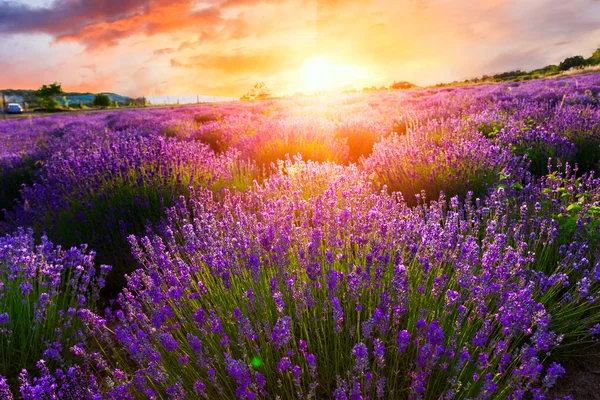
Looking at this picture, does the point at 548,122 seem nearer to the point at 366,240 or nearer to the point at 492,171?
the point at 492,171

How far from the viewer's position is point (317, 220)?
2.31 metres

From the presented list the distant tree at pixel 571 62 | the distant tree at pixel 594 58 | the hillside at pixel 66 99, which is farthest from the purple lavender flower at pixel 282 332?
the distant tree at pixel 571 62

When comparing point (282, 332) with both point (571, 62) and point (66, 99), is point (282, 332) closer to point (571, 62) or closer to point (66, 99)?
point (66, 99)

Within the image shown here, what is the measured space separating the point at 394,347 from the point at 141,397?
1187 mm

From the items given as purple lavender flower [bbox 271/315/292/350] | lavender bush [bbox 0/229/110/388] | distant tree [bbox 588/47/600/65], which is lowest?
lavender bush [bbox 0/229/110/388]

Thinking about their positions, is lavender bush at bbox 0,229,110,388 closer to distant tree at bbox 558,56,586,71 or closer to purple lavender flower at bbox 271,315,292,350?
purple lavender flower at bbox 271,315,292,350

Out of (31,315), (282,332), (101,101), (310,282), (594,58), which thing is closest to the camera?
(282,332)

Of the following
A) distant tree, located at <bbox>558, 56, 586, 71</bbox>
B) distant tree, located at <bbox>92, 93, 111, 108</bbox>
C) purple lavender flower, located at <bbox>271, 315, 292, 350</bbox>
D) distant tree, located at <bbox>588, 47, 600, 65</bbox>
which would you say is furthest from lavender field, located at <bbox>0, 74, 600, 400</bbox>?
distant tree, located at <bbox>558, 56, 586, 71</bbox>

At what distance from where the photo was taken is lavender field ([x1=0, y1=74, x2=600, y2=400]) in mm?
1602

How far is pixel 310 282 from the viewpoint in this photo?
206cm

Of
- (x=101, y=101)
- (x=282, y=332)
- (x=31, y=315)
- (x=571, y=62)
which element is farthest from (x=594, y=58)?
(x=31, y=315)

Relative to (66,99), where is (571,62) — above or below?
above

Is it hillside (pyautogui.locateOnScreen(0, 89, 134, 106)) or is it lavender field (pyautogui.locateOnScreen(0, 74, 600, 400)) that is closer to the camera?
lavender field (pyautogui.locateOnScreen(0, 74, 600, 400))

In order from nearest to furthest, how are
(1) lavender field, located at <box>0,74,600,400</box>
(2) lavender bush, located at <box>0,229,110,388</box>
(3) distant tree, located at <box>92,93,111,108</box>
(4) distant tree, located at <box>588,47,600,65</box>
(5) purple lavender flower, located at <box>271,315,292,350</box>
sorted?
(5) purple lavender flower, located at <box>271,315,292,350</box>
(1) lavender field, located at <box>0,74,600,400</box>
(2) lavender bush, located at <box>0,229,110,388</box>
(3) distant tree, located at <box>92,93,111,108</box>
(4) distant tree, located at <box>588,47,600,65</box>
